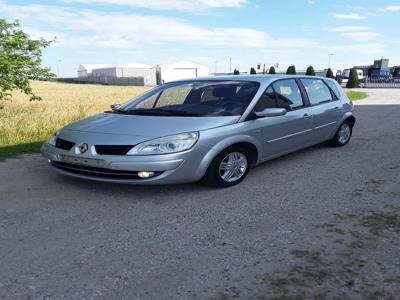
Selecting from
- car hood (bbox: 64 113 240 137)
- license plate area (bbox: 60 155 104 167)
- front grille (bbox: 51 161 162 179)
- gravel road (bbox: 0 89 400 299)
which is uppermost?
car hood (bbox: 64 113 240 137)

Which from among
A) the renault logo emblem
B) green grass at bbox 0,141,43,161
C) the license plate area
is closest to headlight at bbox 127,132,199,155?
the license plate area

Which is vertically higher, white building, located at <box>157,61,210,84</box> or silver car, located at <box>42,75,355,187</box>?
white building, located at <box>157,61,210,84</box>

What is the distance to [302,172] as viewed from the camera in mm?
5598

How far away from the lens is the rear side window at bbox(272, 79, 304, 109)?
569cm

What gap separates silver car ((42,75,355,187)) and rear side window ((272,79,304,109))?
0.01 metres

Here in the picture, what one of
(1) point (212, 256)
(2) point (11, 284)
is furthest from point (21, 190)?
(1) point (212, 256)

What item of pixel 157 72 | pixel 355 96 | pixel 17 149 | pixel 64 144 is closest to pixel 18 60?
pixel 17 149

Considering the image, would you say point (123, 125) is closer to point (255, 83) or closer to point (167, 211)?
point (167, 211)

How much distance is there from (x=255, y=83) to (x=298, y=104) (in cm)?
90

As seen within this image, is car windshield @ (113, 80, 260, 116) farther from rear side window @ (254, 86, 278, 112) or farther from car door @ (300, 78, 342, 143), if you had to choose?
car door @ (300, 78, 342, 143)

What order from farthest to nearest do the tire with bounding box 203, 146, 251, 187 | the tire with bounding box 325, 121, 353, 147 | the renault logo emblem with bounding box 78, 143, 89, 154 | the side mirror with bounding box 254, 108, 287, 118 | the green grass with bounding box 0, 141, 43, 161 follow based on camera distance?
1. the tire with bounding box 325, 121, 353, 147
2. the green grass with bounding box 0, 141, 43, 161
3. the side mirror with bounding box 254, 108, 287, 118
4. the tire with bounding box 203, 146, 251, 187
5. the renault logo emblem with bounding box 78, 143, 89, 154

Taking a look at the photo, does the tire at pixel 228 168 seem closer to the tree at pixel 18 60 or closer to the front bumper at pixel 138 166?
the front bumper at pixel 138 166

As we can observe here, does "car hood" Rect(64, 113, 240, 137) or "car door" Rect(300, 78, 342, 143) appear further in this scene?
"car door" Rect(300, 78, 342, 143)

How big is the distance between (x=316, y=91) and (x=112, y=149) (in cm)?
374
